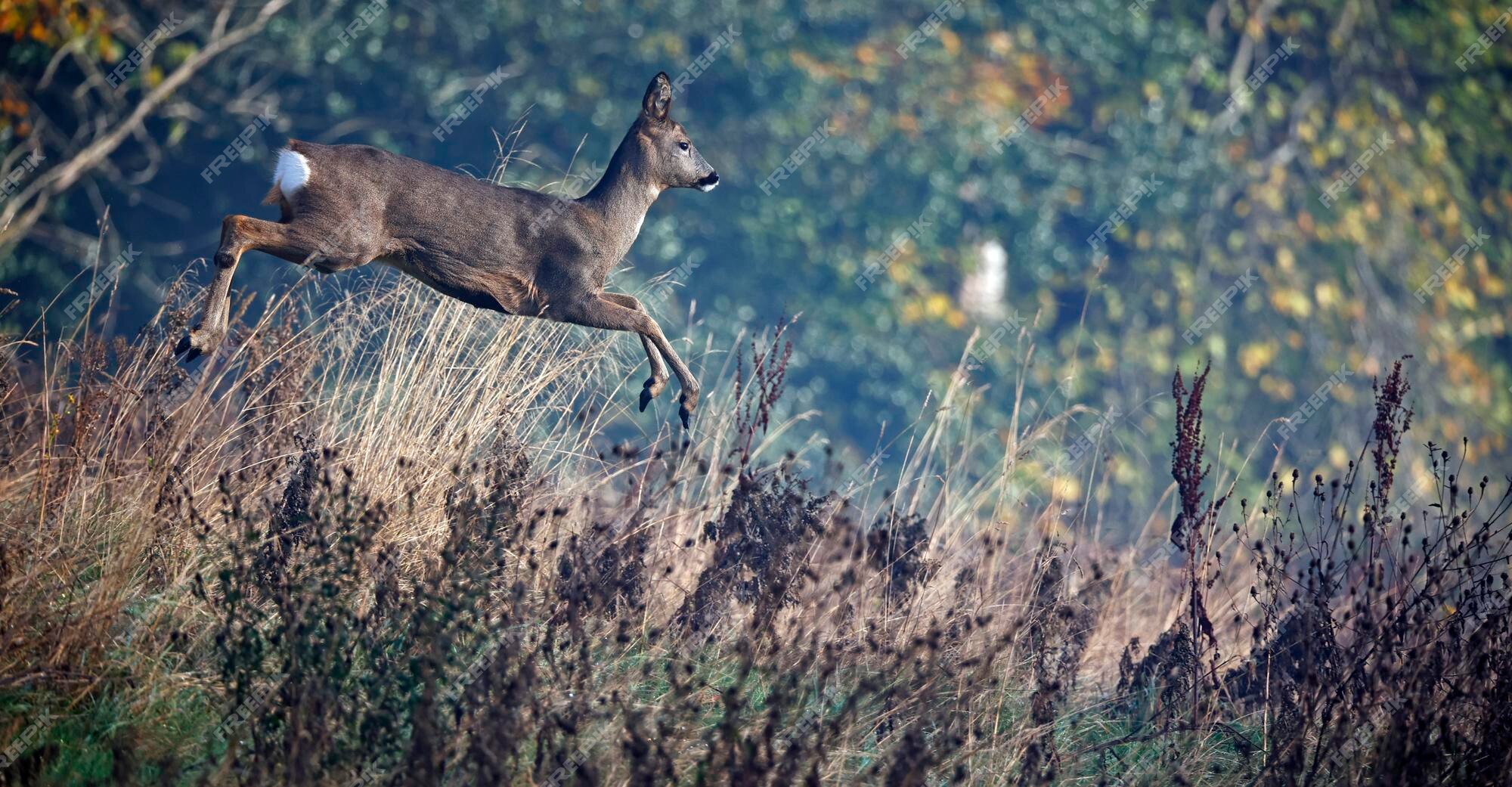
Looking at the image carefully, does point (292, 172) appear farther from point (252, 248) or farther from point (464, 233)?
point (464, 233)

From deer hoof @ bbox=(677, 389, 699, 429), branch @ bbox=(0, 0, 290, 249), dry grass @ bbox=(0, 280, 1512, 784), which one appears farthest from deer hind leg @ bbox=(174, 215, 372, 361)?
branch @ bbox=(0, 0, 290, 249)

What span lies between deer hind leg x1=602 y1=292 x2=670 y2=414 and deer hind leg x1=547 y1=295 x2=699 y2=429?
0.15 feet

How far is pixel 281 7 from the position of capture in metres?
11.5

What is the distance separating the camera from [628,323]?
5125mm

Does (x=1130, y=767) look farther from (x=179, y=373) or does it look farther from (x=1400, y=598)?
(x=179, y=373)

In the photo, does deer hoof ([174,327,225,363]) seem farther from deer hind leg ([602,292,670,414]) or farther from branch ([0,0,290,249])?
branch ([0,0,290,249])

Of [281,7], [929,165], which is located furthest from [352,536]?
[929,165]

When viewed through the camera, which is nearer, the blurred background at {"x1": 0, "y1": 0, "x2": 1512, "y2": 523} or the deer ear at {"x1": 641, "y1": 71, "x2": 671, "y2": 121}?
the deer ear at {"x1": 641, "y1": 71, "x2": 671, "y2": 121}

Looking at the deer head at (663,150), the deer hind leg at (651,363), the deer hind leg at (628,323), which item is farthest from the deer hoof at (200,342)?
the deer head at (663,150)

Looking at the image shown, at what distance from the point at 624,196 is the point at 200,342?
183 centimetres

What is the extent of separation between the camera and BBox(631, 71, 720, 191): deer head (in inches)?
215

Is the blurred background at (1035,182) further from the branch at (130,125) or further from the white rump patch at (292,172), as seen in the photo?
the white rump patch at (292,172)

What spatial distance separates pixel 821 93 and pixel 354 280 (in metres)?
5.27

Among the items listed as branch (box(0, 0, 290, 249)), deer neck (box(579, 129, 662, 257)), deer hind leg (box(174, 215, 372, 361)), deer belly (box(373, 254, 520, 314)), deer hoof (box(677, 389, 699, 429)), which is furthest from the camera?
branch (box(0, 0, 290, 249))
